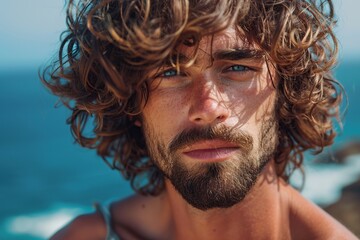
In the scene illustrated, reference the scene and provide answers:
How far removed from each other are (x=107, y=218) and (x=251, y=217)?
39.1 inches

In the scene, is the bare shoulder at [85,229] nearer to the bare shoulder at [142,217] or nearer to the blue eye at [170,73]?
the bare shoulder at [142,217]

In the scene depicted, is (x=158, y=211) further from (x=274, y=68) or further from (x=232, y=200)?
(x=274, y=68)

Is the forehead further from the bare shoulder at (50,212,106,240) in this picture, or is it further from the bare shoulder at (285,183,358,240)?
the bare shoulder at (50,212,106,240)

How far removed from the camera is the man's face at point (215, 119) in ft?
8.39

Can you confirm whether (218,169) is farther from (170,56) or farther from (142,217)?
(142,217)

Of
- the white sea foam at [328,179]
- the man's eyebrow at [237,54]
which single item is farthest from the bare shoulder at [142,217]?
the white sea foam at [328,179]

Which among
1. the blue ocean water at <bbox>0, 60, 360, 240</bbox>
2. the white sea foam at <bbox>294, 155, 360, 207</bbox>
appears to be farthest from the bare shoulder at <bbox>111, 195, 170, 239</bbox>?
the white sea foam at <bbox>294, 155, 360, 207</bbox>

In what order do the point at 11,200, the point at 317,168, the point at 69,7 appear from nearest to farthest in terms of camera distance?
the point at 69,7
the point at 317,168
the point at 11,200

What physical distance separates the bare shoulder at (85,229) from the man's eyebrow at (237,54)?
1.44m

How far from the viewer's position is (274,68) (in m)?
2.80

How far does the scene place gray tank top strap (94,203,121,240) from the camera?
3348mm

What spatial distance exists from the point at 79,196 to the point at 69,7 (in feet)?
31.3

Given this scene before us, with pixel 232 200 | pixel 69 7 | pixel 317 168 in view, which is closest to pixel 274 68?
pixel 232 200

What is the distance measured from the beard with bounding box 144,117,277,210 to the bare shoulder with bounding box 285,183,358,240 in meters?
0.42
